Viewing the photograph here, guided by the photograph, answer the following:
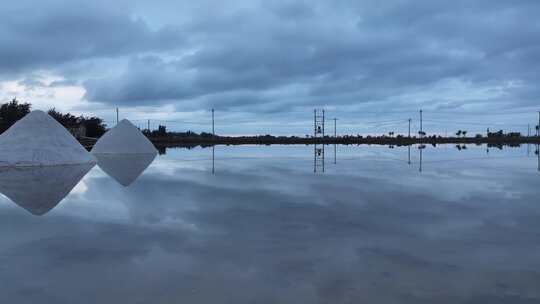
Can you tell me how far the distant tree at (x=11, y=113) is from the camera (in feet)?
148

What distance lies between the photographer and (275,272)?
5062 millimetres

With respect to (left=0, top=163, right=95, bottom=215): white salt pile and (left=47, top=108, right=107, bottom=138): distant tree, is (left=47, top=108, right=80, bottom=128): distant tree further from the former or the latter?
(left=0, top=163, right=95, bottom=215): white salt pile

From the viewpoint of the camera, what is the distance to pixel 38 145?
70.5 ft

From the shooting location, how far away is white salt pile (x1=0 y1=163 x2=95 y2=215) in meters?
10.2

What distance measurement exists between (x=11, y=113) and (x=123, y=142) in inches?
822

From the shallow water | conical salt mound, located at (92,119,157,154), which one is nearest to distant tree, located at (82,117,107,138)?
conical salt mound, located at (92,119,157,154)

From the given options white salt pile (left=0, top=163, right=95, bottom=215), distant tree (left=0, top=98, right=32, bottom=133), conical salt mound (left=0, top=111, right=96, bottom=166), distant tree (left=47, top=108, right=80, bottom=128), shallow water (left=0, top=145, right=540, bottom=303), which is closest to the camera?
shallow water (left=0, top=145, right=540, bottom=303)

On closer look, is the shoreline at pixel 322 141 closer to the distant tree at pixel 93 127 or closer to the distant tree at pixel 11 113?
the distant tree at pixel 93 127

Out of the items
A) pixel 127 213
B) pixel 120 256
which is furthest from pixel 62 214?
pixel 120 256

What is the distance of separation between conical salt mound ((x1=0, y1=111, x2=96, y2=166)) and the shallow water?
1074 centimetres

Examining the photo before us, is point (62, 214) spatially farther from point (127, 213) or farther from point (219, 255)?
point (219, 255)

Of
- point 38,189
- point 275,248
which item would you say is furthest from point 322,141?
point 275,248

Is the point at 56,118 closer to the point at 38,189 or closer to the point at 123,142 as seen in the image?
the point at 123,142

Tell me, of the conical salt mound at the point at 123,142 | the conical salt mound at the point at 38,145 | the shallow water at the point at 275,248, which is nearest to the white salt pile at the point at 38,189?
the shallow water at the point at 275,248
